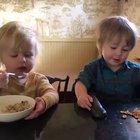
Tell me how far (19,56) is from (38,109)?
0.29 m

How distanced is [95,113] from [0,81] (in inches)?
15.5

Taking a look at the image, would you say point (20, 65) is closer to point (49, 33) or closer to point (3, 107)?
point (3, 107)

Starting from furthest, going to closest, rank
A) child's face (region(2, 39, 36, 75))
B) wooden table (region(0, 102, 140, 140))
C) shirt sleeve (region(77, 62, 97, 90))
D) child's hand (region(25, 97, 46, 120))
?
shirt sleeve (region(77, 62, 97, 90)), child's face (region(2, 39, 36, 75)), child's hand (region(25, 97, 46, 120)), wooden table (region(0, 102, 140, 140))

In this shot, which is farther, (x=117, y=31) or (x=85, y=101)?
(x=117, y=31)

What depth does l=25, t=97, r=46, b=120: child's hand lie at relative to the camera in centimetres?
94

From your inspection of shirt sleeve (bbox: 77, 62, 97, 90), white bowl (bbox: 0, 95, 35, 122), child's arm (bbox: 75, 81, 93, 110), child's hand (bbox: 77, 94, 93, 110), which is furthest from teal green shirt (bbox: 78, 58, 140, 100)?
white bowl (bbox: 0, 95, 35, 122)

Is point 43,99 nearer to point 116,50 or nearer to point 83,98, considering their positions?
point 83,98

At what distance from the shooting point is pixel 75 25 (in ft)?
11.3

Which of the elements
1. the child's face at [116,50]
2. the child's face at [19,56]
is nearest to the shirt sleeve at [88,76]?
the child's face at [116,50]

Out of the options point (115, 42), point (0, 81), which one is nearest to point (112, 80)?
point (115, 42)

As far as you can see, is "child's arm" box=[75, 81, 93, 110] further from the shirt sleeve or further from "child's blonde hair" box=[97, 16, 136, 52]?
"child's blonde hair" box=[97, 16, 136, 52]

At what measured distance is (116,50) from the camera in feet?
4.03

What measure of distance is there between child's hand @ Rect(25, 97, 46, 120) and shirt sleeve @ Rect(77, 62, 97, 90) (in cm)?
30

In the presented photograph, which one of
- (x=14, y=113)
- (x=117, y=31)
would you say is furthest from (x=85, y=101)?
(x=117, y=31)
